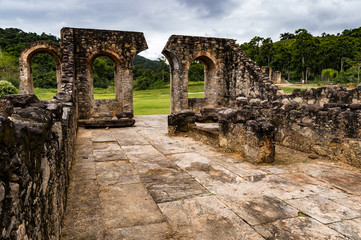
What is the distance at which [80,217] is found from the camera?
3299mm

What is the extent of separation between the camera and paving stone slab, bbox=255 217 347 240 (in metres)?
2.91

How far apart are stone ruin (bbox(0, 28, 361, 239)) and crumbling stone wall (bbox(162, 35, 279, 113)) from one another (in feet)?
0.19

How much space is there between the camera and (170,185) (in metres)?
4.49

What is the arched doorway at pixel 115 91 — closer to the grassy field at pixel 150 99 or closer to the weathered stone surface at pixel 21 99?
the grassy field at pixel 150 99

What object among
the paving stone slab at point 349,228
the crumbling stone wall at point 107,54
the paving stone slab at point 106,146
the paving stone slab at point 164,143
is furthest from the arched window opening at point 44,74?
the paving stone slab at point 349,228

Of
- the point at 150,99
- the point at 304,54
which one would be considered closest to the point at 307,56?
the point at 304,54

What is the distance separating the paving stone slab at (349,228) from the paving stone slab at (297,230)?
0.29 ft

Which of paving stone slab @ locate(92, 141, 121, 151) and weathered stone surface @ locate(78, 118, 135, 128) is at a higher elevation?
weathered stone surface @ locate(78, 118, 135, 128)

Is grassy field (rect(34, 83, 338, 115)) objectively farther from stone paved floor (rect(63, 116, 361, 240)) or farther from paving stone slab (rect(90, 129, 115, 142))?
stone paved floor (rect(63, 116, 361, 240))

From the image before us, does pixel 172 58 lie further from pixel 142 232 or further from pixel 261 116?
pixel 142 232

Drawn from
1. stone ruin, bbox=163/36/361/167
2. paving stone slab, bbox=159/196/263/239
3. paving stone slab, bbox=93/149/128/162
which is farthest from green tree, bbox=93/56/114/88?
paving stone slab, bbox=159/196/263/239

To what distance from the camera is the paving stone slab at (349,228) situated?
294cm

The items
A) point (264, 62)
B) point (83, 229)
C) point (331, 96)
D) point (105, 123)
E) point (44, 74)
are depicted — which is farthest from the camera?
point (264, 62)

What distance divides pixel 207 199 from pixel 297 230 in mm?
1302
